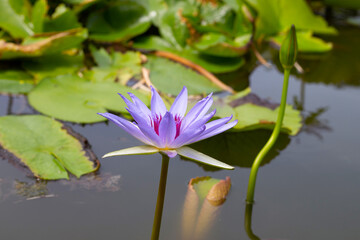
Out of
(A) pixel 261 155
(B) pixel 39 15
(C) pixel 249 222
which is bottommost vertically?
(C) pixel 249 222

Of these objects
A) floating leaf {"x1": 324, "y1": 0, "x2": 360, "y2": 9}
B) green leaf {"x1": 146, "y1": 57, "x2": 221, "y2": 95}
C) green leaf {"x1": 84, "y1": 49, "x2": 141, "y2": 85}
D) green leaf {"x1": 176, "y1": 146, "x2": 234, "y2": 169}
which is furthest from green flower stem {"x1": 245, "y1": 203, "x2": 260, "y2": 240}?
floating leaf {"x1": 324, "y1": 0, "x2": 360, "y2": 9}

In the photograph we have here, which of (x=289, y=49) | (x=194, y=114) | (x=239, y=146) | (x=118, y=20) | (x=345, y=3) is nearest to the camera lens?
(x=194, y=114)

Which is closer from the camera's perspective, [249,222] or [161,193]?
[161,193]

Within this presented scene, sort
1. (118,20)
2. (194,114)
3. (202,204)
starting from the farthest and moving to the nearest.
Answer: (118,20) < (202,204) < (194,114)

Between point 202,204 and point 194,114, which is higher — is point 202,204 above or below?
below

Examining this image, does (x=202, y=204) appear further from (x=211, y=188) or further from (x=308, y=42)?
(x=308, y=42)

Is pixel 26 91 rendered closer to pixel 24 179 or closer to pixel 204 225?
pixel 24 179

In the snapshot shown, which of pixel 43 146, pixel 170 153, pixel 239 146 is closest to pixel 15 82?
pixel 43 146

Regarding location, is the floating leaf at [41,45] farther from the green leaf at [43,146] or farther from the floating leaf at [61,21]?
the green leaf at [43,146]

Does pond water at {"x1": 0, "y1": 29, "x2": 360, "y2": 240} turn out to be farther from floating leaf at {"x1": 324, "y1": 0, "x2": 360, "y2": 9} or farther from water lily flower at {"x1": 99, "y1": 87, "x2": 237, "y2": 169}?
floating leaf at {"x1": 324, "y1": 0, "x2": 360, "y2": 9}
